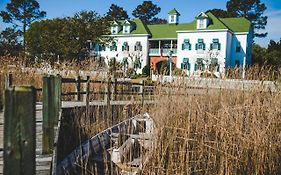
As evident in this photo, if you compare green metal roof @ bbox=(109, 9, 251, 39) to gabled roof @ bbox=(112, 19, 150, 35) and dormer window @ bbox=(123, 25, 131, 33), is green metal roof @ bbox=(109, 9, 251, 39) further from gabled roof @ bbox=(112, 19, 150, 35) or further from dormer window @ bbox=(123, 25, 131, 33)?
dormer window @ bbox=(123, 25, 131, 33)

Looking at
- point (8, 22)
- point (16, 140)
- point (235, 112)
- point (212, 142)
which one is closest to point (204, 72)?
point (235, 112)

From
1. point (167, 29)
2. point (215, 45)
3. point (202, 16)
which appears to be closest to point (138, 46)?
point (167, 29)

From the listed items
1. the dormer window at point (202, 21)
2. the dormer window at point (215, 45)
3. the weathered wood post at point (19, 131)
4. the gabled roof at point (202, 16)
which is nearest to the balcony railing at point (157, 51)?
the dormer window at point (202, 21)

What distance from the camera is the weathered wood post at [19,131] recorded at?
1.40 meters

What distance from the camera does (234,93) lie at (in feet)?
21.5

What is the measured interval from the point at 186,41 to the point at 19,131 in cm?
3537

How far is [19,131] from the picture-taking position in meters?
1.45

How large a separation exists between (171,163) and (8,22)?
5449 centimetres

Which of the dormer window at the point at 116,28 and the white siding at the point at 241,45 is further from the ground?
the dormer window at the point at 116,28

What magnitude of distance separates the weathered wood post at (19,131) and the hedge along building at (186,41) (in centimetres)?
2899

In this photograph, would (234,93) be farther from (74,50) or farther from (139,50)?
(139,50)

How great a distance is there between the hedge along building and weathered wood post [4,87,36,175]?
28992 mm

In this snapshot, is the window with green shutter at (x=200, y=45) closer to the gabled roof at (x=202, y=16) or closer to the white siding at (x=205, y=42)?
the white siding at (x=205, y=42)

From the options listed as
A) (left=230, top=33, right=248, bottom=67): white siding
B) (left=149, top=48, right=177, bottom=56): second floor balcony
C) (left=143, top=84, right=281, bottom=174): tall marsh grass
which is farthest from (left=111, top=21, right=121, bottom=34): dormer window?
(left=143, top=84, right=281, bottom=174): tall marsh grass
